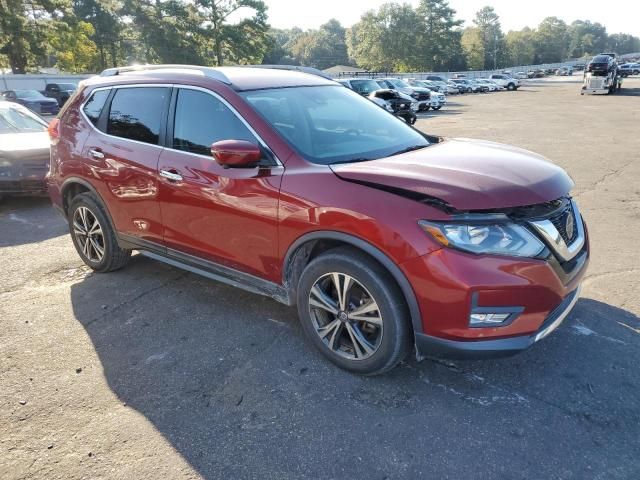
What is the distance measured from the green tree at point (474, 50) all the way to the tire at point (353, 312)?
4423 inches

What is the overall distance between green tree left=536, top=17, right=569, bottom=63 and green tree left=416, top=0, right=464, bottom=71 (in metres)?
66.2

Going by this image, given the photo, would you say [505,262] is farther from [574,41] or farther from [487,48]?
[574,41]

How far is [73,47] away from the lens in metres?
42.2

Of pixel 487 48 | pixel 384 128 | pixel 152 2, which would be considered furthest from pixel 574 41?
pixel 384 128

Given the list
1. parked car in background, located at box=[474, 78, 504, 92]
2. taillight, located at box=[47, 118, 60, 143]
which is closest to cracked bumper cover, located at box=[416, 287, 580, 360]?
taillight, located at box=[47, 118, 60, 143]

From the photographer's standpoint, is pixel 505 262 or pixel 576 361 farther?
pixel 576 361

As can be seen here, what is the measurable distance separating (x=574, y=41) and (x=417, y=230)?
20194 cm

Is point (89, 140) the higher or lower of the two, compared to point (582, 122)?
higher

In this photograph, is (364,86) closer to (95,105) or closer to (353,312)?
(95,105)

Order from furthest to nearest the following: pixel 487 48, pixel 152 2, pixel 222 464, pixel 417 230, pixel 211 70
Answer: pixel 487 48 → pixel 152 2 → pixel 211 70 → pixel 417 230 → pixel 222 464

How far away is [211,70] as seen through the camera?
3.70 meters

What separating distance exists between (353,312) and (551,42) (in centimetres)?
17939

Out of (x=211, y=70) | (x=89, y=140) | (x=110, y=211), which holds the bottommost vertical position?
(x=110, y=211)

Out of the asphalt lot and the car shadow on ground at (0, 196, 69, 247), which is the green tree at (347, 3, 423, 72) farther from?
the asphalt lot
